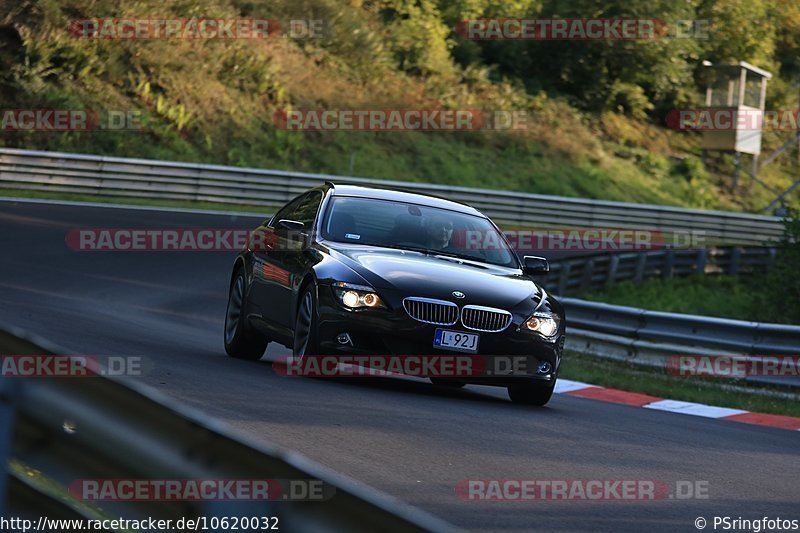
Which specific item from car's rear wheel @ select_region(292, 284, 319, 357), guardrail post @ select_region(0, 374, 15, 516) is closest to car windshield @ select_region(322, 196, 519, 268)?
car's rear wheel @ select_region(292, 284, 319, 357)

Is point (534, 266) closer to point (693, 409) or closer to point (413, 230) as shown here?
point (413, 230)

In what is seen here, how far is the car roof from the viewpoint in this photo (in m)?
11.3

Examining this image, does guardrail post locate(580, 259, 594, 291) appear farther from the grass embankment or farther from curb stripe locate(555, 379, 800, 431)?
the grass embankment

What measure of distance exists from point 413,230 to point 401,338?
5.00 feet

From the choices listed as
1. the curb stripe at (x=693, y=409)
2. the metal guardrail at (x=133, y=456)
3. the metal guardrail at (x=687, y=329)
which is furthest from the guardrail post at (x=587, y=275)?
the metal guardrail at (x=133, y=456)

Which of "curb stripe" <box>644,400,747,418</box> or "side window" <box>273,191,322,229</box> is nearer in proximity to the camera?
"side window" <box>273,191,322,229</box>

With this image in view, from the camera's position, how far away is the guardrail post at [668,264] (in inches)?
1088

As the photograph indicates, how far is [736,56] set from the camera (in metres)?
59.1

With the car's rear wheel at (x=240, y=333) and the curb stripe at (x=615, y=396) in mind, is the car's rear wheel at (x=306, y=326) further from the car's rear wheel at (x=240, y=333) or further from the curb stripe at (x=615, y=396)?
the curb stripe at (x=615, y=396)

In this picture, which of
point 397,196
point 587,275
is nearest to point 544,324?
point 397,196

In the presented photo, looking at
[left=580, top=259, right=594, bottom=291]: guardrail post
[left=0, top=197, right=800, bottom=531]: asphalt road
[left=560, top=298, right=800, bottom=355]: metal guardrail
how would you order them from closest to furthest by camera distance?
[left=0, top=197, right=800, bottom=531]: asphalt road, [left=560, top=298, right=800, bottom=355]: metal guardrail, [left=580, top=259, right=594, bottom=291]: guardrail post

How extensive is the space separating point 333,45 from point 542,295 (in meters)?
35.9

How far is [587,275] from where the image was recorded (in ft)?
79.5

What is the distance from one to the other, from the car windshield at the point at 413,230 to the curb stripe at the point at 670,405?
1.92 m
